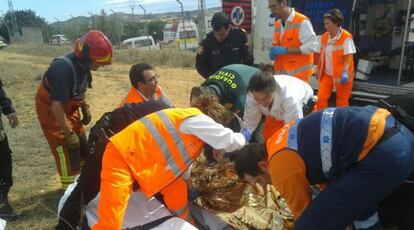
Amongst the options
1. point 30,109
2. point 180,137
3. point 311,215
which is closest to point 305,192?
point 311,215

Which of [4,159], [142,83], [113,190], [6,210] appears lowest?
[6,210]

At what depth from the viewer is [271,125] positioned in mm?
3447

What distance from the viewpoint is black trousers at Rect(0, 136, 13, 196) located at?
3494 mm

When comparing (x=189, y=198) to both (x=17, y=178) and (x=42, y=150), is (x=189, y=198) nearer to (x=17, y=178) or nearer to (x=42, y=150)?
(x=17, y=178)

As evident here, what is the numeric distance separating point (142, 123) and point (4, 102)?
1962mm

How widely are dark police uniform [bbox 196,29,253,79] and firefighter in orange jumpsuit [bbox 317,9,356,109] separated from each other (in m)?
1.01

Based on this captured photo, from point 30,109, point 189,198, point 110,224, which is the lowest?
point 30,109

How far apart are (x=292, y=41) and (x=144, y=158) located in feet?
8.67

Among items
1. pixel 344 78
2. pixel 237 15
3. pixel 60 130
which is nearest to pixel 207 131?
pixel 60 130

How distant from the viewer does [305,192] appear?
1995mm

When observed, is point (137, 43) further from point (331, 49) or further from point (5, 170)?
point (5, 170)

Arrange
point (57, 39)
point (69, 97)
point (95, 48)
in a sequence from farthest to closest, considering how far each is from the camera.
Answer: point (57, 39)
point (69, 97)
point (95, 48)

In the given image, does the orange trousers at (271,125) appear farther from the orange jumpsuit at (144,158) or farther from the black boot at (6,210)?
the black boot at (6,210)

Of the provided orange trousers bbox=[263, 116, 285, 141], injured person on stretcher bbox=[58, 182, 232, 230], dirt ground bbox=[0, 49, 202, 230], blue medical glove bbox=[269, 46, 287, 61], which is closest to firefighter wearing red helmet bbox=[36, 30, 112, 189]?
dirt ground bbox=[0, 49, 202, 230]
